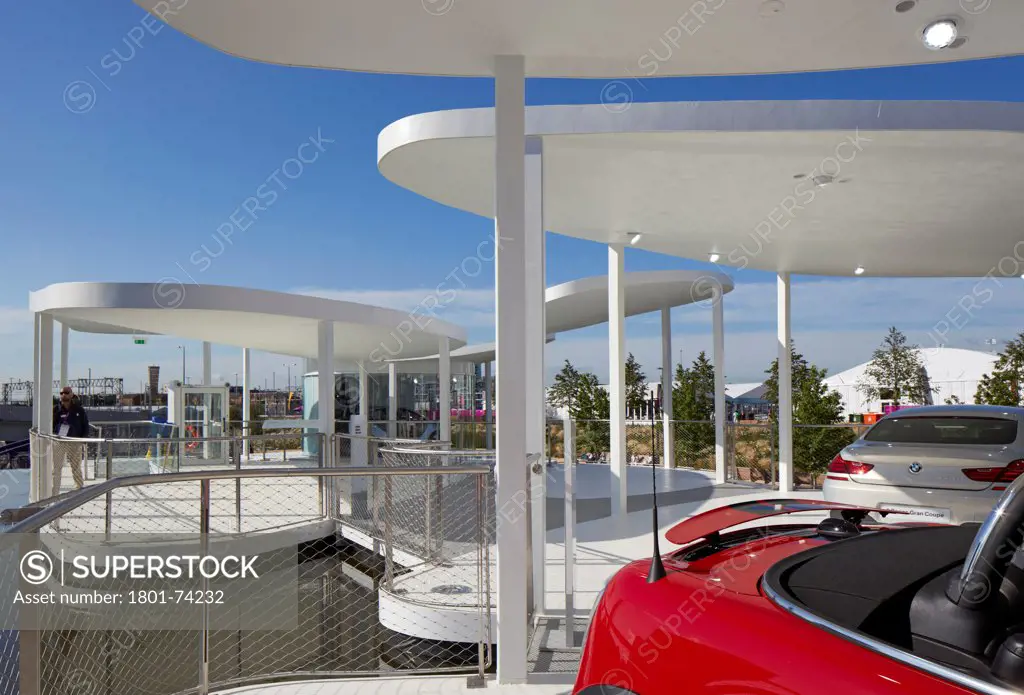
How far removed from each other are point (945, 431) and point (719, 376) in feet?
19.2

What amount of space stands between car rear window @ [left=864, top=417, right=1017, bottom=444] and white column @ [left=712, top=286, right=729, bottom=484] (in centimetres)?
530

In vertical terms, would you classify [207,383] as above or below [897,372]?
below

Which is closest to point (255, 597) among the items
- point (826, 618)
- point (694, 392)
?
point (826, 618)

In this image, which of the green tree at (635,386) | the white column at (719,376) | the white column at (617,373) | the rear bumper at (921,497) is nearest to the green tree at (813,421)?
the white column at (719,376)

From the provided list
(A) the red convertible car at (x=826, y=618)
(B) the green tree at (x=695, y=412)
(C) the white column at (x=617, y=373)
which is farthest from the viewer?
(B) the green tree at (x=695, y=412)

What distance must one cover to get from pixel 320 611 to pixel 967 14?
24.0 feet

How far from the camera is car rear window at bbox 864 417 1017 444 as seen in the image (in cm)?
558

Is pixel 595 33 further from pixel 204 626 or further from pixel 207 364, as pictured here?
pixel 207 364

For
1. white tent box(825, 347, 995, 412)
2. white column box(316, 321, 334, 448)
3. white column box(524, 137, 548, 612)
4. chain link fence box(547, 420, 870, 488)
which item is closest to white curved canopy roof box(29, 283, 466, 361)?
white column box(316, 321, 334, 448)

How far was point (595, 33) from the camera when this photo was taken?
349cm

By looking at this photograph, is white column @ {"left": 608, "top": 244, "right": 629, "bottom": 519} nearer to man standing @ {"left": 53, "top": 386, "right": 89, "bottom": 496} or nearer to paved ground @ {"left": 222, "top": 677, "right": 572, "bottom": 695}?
paved ground @ {"left": 222, "top": 677, "right": 572, "bottom": 695}

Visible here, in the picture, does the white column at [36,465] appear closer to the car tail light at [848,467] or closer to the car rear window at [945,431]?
the car tail light at [848,467]

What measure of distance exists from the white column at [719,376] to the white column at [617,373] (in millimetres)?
3503

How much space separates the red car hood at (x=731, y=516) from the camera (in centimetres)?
209
